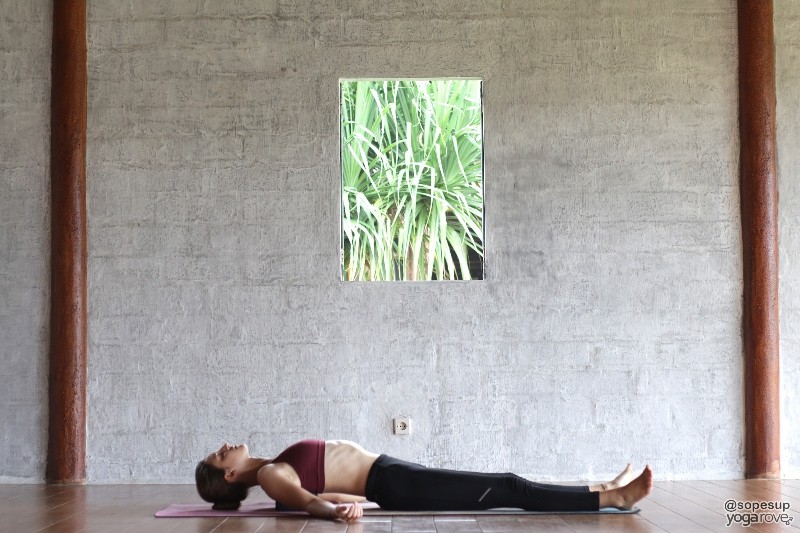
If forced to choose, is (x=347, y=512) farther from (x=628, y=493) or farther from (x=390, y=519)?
(x=628, y=493)

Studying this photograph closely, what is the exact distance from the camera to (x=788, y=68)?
5898 millimetres

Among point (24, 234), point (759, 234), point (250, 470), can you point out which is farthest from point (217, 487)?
point (759, 234)

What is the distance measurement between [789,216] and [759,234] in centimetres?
26

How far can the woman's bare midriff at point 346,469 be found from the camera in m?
4.13

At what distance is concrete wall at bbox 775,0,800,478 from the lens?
18.9 feet

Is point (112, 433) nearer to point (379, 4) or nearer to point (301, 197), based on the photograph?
point (301, 197)

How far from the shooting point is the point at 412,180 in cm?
600

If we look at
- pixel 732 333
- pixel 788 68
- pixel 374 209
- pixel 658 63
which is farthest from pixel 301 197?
pixel 788 68

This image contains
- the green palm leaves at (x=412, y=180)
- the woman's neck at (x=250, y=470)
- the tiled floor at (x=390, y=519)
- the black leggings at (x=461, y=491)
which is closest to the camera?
the tiled floor at (x=390, y=519)

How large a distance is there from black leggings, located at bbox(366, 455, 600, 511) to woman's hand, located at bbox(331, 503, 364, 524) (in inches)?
8.6

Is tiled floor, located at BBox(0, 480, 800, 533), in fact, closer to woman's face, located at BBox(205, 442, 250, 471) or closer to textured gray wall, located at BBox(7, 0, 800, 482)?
woman's face, located at BBox(205, 442, 250, 471)

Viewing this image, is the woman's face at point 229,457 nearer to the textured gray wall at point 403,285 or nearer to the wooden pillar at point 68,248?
the textured gray wall at point 403,285

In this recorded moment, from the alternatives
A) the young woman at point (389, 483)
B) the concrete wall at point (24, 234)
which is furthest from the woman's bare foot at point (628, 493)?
the concrete wall at point (24, 234)

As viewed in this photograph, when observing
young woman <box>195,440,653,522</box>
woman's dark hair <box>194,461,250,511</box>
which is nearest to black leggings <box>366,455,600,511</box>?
young woman <box>195,440,653,522</box>
